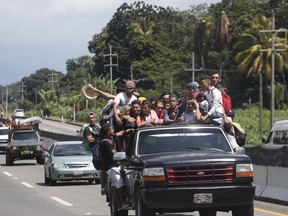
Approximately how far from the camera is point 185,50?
131m

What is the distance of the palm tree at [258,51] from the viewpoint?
88750 millimetres

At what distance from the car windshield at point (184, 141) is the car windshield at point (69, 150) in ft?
47.1

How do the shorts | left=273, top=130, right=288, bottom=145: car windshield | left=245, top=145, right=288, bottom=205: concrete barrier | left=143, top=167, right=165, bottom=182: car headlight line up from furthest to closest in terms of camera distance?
left=273, top=130, right=288, bottom=145: car windshield
left=245, top=145, right=288, bottom=205: concrete barrier
the shorts
left=143, top=167, right=165, bottom=182: car headlight

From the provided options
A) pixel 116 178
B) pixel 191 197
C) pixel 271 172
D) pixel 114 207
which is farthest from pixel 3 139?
pixel 191 197

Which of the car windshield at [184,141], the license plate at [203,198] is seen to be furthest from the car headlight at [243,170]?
the car windshield at [184,141]

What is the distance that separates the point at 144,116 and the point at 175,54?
111275 millimetres

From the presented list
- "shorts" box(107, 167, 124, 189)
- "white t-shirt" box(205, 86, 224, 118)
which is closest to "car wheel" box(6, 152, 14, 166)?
"white t-shirt" box(205, 86, 224, 118)

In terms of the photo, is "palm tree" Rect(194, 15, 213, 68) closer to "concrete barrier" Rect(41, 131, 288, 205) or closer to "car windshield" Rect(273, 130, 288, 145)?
"car windshield" Rect(273, 130, 288, 145)

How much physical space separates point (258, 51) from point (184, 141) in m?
76.2

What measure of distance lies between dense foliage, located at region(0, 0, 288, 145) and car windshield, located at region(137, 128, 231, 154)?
243ft

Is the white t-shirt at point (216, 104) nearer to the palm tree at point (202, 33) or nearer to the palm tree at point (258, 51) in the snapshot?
the palm tree at point (258, 51)

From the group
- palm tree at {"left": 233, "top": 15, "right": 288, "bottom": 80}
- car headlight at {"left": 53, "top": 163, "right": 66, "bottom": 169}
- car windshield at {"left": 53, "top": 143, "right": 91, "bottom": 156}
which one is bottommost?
car headlight at {"left": 53, "top": 163, "right": 66, "bottom": 169}

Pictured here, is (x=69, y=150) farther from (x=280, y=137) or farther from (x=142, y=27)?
(x=142, y=27)

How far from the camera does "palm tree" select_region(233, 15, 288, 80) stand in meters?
88.8
